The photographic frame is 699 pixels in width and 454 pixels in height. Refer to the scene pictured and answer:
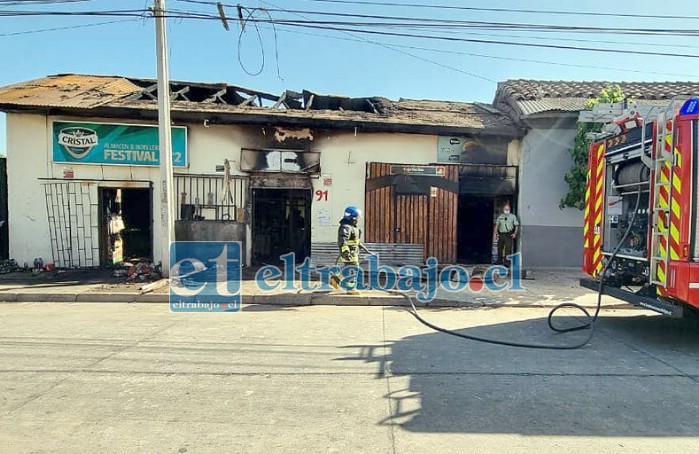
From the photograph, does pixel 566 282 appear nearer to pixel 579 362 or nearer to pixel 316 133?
pixel 579 362

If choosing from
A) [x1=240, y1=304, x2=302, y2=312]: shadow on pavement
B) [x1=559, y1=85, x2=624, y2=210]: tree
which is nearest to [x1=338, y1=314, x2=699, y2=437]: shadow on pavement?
[x1=240, y1=304, x2=302, y2=312]: shadow on pavement

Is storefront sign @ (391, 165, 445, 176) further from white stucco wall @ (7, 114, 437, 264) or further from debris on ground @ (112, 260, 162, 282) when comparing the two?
debris on ground @ (112, 260, 162, 282)

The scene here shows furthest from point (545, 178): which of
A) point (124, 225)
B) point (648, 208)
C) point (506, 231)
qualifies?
point (124, 225)

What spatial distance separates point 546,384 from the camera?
4031 mm

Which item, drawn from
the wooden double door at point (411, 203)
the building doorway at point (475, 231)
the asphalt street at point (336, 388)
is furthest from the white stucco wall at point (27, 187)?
the building doorway at point (475, 231)

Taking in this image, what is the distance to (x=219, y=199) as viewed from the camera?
35.8ft

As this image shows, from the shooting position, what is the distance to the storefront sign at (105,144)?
10.4 m

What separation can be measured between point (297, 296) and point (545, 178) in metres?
7.44

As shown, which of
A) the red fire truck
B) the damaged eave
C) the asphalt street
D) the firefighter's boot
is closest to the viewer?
the asphalt street

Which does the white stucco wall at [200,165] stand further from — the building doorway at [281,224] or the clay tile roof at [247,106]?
the building doorway at [281,224]

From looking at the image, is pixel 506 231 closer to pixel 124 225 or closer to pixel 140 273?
pixel 140 273

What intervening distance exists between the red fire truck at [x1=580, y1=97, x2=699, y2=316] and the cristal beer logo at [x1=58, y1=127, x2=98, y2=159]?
10.9m

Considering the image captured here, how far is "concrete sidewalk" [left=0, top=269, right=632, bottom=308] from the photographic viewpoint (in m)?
7.87

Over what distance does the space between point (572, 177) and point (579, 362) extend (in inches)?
275
